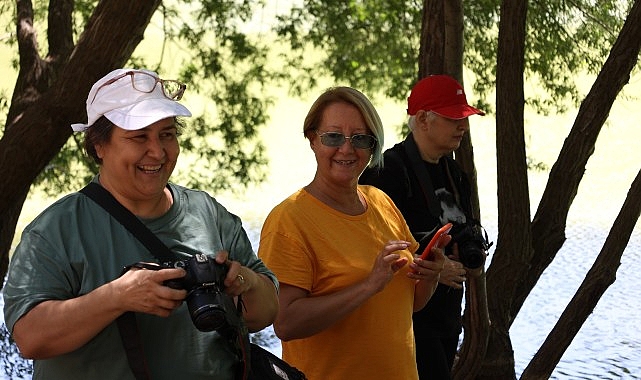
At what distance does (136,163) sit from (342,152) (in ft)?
2.69

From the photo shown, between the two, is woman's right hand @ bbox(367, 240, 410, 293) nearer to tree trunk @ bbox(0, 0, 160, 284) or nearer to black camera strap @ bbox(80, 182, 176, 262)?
black camera strap @ bbox(80, 182, 176, 262)

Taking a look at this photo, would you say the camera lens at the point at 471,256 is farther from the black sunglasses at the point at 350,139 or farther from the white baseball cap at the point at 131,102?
the white baseball cap at the point at 131,102

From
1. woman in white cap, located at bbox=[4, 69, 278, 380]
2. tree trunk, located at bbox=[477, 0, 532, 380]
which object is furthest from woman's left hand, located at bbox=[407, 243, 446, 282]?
tree trunk, located at bbox=[477, 0, 532, 380]

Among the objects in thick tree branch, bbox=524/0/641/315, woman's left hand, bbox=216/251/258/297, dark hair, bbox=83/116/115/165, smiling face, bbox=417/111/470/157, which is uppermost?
thick tree branch, bbox=524/0/641/315

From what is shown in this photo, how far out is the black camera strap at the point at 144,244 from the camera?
1.96 metres

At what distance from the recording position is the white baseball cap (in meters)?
2.04

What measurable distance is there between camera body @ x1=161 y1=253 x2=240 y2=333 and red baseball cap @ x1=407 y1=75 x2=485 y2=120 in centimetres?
178

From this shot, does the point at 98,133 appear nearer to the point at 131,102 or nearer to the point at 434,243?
the point at 131,102

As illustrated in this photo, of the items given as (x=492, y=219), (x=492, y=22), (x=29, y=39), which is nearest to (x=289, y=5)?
(x=492, y=22)

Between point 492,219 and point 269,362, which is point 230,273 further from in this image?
point 492,219

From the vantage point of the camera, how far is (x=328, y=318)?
256 centimetres

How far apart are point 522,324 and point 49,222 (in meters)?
10.3

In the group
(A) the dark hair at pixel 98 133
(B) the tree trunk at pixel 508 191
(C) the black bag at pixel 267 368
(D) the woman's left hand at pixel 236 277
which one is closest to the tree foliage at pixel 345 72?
(B) the tree trunk at pixel 508 191

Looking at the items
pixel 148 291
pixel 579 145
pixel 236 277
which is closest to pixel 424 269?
pixel 236 277
